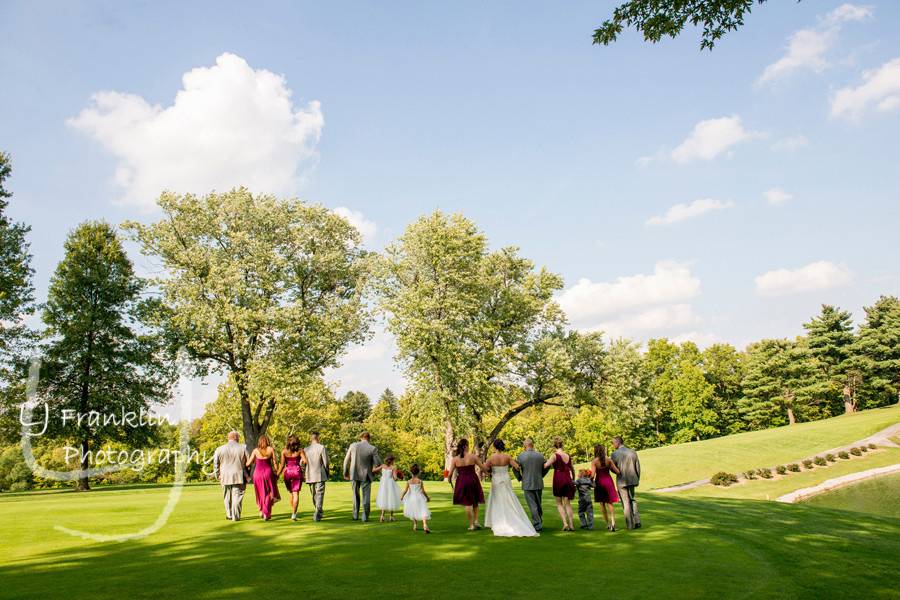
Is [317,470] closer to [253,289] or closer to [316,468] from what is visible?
[316,468]

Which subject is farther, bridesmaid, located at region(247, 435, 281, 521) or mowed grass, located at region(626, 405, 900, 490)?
mowed grass, located at region(626, 405, 900, 490)

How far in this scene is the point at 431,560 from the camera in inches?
434

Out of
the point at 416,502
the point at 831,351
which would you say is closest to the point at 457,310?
the point at 416,502

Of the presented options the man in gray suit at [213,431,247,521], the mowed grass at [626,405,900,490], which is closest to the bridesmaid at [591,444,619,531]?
the man in gray suit at [213,431,247,521]

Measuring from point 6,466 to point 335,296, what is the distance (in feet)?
202

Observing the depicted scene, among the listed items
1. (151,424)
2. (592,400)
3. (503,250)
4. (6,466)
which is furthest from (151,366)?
(6,466)

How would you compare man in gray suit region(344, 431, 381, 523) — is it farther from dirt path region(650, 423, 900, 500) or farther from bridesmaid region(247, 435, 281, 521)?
dirt path region(650, 423, 900, 500)

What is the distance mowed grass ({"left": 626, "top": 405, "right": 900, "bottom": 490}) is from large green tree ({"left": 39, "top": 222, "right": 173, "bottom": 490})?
4307 cm

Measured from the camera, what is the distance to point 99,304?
38219 mm

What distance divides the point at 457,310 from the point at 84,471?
25887mm

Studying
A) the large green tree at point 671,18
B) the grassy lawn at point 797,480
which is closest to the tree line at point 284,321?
the grassy lawn at point 797,480

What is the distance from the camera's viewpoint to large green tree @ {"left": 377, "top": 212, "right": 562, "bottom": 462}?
36719mm

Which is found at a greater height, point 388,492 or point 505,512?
point 388,492

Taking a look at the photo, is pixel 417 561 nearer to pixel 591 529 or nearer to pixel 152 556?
pixel 152 556
